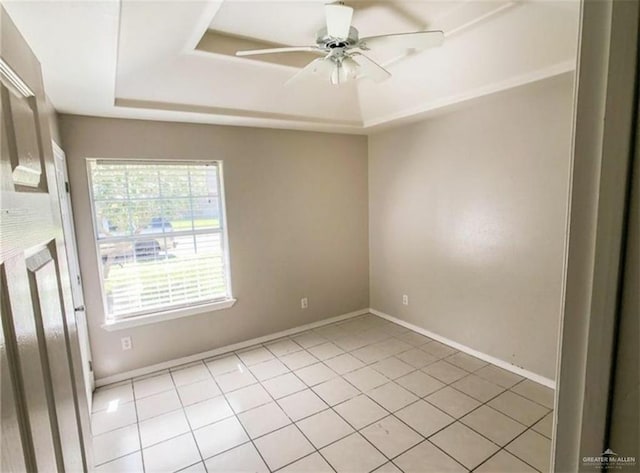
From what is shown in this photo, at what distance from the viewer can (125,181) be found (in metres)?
2.92

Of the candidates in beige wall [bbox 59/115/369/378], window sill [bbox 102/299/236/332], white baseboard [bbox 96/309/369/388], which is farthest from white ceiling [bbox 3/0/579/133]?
white baseboard [bbox 96/309/369/388]

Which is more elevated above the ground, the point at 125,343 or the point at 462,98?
the point at 462,98

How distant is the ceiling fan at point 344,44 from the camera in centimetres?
158

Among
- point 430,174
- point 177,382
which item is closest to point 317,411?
point 177,382

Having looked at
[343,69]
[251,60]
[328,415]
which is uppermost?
[251,60]

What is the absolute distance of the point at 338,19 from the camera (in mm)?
1552

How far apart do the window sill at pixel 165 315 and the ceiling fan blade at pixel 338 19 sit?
8.61 ft

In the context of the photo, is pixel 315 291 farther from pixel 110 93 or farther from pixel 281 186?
pixel 110 93

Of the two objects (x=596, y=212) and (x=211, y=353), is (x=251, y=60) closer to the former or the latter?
(x=596, y=212)

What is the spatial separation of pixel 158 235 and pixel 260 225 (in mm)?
978

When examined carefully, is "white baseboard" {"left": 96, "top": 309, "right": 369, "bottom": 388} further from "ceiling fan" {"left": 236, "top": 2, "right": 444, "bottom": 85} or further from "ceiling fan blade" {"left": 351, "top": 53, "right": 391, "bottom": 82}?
"ceiling fan blade" {"left": 351, "top": 53, "right": 391, "bottom": 82}

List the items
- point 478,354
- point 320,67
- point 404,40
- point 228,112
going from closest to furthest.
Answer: point 404,40, point 320,67, point 228,112, point 478,354

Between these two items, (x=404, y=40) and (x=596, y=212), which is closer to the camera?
(x=596, y=212)

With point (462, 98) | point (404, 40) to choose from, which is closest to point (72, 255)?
point (404, 40)
